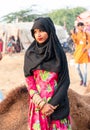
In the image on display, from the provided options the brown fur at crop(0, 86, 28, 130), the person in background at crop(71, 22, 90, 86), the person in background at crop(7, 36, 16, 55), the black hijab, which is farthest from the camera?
the person in background at crop(7, 36, 16, 55)

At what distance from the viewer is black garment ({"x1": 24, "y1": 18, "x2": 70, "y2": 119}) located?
123 inches

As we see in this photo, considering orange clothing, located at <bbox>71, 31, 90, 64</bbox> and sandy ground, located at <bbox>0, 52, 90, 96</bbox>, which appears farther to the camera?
sandy ground, located at <bbox>0, 52, 90, 96</bbox>

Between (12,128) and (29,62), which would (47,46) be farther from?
(12,128)

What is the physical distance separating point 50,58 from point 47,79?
182mm

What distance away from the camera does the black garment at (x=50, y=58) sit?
3.13 metres

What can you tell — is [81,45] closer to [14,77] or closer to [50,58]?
[14,77]

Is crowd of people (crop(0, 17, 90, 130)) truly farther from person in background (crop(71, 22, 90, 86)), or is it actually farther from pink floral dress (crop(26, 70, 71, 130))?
person in background (crop(71, 22, 90, 86))

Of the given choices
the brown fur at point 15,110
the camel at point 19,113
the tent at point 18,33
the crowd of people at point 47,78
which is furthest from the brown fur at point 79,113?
the tent at point 18,33

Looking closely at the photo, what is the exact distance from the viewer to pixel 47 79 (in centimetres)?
320

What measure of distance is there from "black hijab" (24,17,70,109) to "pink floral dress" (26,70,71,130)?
0.05 metres

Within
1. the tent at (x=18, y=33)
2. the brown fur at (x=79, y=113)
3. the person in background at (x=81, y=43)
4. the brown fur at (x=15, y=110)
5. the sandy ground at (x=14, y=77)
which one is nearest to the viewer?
the brown fur at (x=15, y=110)

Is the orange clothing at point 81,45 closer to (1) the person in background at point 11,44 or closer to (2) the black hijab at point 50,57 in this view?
(2) the black hijab at point 50,57

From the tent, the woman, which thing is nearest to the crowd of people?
the woman

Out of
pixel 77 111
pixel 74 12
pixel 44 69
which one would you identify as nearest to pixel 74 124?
pixel 77 111
